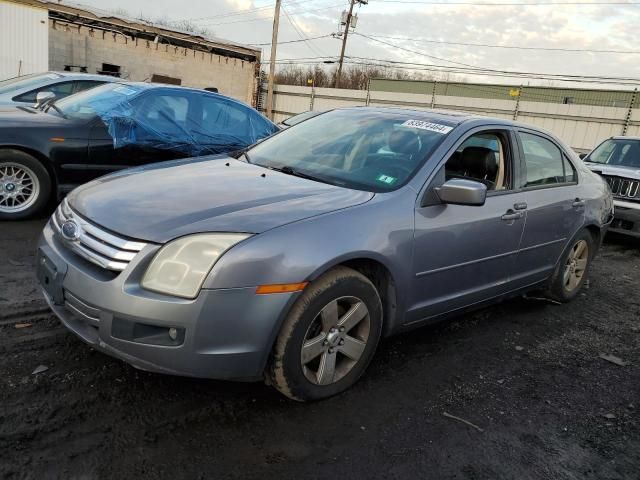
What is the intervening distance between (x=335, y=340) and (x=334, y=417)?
15.5 inches

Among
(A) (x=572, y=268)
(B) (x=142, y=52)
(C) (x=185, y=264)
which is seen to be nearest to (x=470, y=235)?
(C) (x=185, y=264)

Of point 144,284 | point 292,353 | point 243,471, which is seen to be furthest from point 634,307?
point 144,284

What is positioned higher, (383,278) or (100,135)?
(100,135)

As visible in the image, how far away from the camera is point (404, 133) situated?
3.56 metres

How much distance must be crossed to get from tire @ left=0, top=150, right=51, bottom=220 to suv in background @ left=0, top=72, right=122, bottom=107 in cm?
256

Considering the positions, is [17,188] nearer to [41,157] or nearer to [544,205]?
[41,157]

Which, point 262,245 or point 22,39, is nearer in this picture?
point 262,245

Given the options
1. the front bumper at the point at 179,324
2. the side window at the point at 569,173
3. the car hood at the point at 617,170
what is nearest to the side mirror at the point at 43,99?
the front bumper at the point at 179,324

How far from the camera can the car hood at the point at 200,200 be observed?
8.00 ft

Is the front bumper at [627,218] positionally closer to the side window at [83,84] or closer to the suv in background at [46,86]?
the suv in background at [46,86]

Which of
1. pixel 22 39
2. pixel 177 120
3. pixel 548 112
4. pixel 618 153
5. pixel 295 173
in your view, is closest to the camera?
pixel 295 173

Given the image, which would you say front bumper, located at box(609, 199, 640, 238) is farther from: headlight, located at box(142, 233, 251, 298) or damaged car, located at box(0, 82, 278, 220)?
headlight, located at box(142, 233, 251, 298)

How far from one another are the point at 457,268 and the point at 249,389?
4.94 ft

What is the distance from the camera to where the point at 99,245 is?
247 cm
